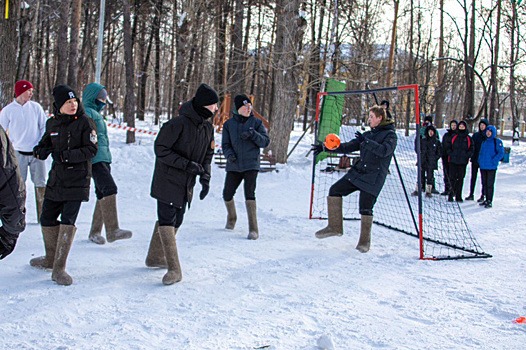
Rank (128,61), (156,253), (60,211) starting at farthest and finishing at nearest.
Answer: (128,61), (156,253), (60,211)

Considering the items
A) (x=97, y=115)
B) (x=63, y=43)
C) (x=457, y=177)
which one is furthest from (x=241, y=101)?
(x=63, y=43)

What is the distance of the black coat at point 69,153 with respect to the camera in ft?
14.6

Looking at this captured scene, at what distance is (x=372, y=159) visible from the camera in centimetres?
607

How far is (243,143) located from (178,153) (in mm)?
2131

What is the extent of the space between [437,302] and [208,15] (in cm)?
1581

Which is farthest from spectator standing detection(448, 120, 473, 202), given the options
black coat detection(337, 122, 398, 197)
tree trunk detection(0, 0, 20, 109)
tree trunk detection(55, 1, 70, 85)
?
tree trunk detection(55, 1, 70, 85)

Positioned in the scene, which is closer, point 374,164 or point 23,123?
point 374,164

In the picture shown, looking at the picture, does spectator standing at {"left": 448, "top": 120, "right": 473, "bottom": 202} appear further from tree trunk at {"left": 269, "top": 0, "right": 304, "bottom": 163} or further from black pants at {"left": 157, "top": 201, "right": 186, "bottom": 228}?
black pants at {"left": 157, "top": 201, "right": 186, "bottom": 228}

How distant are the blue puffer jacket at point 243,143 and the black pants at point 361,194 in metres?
1.08

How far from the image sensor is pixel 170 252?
455 centimetres

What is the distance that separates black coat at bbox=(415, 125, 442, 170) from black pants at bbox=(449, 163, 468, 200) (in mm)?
387

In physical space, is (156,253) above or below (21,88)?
below

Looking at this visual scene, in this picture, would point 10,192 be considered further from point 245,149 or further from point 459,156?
point 459,156

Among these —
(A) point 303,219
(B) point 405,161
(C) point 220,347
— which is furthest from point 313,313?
(B) point 405,161
